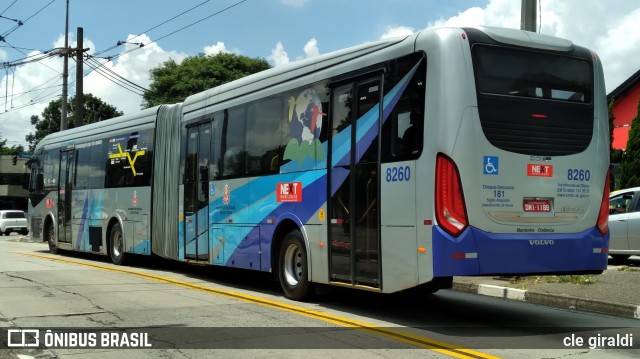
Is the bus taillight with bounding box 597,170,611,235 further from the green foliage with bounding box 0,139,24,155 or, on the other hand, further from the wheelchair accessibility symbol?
the green foliage with bounding box 0,139,24,155

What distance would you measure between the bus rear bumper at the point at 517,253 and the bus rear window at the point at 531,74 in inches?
66.9

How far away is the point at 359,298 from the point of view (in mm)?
A: 10023

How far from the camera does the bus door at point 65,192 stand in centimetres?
1816

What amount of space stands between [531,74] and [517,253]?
2201mm

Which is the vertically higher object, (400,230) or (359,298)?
(400,230)

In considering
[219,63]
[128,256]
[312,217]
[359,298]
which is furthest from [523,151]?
[219,63]

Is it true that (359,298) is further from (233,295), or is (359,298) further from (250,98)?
(250,98)

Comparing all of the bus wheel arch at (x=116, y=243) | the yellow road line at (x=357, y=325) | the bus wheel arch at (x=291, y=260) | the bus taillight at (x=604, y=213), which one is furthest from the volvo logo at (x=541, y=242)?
the bus wheel arch at (x=116, y=243)

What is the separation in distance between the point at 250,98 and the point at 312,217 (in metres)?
2.84

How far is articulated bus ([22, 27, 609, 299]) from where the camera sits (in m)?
7.00

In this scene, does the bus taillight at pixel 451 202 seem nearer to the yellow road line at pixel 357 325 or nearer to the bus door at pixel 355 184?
the bus door at pixel 355 184

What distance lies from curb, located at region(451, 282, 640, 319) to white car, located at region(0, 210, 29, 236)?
37.6m

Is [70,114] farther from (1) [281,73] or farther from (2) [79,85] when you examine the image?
(1) [281,73]

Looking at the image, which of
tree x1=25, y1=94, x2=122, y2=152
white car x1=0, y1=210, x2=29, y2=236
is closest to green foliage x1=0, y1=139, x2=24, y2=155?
tree x1=25, y1=94, x2=122, y2=152
